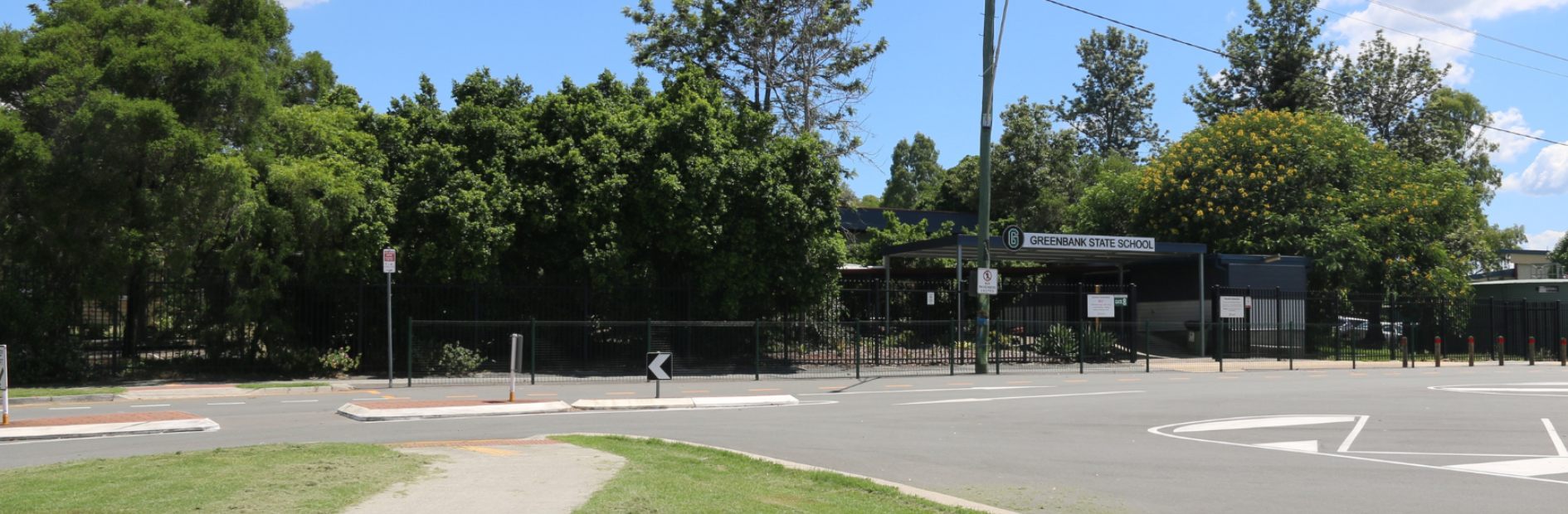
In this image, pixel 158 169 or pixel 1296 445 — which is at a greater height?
pixel 158 169

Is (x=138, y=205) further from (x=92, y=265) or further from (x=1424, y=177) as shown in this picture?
(x=1424, y=177)

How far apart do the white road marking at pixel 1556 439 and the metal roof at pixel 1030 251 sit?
1539 centimetres

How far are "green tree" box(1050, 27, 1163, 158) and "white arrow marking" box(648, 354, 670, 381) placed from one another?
62698mm

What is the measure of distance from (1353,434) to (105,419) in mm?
15172

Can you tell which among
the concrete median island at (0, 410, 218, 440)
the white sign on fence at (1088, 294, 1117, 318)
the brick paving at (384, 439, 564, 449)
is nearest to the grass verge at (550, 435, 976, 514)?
the brick paving at (384, 439, 564, 449)

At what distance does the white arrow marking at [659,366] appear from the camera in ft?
56.9

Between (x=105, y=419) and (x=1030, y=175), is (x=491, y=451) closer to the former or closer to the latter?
(x=105, y=419)

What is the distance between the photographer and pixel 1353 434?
44.1ft

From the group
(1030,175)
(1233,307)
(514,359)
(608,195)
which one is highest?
(1030,175)

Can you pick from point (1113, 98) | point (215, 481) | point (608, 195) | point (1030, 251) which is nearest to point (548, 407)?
point (215, 481)

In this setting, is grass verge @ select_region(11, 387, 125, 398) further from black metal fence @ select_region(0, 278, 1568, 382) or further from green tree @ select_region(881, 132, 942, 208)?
green tree @ select_region(881, 132, 942, 208)

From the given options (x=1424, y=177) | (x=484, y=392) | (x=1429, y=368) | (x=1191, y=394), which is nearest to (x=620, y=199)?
(x=484, y=392)

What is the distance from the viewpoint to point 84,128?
19.3m

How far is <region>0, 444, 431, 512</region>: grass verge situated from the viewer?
22.1 ft
